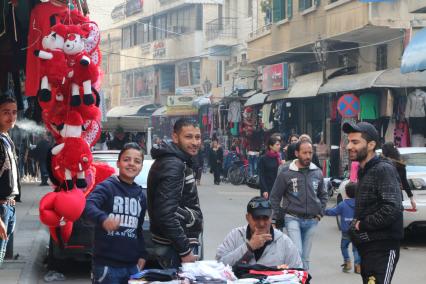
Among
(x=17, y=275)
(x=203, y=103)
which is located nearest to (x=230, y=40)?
(x=203, y=103)

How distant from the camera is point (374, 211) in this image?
260 inches

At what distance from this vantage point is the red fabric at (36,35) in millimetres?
5315

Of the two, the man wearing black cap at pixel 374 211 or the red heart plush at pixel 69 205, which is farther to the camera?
the man wearing black cap at pixel 374 211

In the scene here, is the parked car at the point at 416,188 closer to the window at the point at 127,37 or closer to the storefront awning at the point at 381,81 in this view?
the storefront awning at the point at 381,81

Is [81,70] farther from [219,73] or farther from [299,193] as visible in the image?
[219,73]

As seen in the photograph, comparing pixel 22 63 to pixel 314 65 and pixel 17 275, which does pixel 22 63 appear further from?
pixel 314 65

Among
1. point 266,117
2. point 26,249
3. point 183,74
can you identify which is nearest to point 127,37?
point 183,74

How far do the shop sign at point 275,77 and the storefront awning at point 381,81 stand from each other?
5.35m

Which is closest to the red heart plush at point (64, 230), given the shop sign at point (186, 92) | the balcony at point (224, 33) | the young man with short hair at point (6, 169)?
the young man with short hair at point (6, 169)

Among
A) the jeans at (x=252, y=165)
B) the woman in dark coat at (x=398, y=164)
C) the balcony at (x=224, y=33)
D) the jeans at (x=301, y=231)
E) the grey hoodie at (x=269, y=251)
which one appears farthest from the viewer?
the balcony at (x=224, y=33)

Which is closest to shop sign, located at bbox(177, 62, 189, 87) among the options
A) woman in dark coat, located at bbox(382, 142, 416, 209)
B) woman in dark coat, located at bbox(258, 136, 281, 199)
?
woman in dark coat, located at bbox(382, 142, 416, 209)

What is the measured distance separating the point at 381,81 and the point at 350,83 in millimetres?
2052

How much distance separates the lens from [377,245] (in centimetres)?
661

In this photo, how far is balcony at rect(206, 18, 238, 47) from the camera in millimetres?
50469
